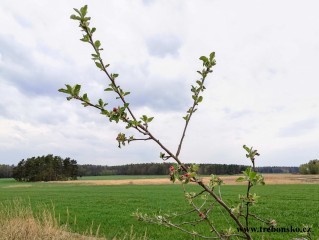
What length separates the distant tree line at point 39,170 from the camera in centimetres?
11738

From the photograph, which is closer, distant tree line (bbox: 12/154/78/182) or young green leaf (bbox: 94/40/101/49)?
young green leaf (bbox: 94/40/101/49)

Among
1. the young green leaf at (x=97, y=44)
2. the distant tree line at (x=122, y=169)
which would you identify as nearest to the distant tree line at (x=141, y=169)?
the distant tree line at (x=122, y=169)

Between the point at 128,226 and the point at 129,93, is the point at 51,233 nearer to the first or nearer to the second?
the point at 129,93

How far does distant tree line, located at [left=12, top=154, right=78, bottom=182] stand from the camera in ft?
385

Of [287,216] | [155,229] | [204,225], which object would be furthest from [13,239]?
[287,216]

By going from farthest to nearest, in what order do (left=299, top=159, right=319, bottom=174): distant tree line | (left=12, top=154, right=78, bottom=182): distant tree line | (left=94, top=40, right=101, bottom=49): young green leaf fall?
(left=299, top=159, right=319, bottom=174): distant tree line
(left=12, top=154, right=78, bottom=182): distant tree line
(left=94, top=40, right=101, bottom=49): young green leaf

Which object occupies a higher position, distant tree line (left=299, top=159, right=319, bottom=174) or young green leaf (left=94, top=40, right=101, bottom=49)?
distant tree line (left=299, top=159, right=319, bottom=174)

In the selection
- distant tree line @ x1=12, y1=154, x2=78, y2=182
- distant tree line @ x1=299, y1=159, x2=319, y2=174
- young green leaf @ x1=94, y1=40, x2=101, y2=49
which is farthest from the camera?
distant tree line @ x1=299, y1=159, x2=319, y2=174

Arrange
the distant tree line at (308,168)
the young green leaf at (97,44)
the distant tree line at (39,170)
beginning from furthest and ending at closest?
the distant tree line at (308,168) < the distant tree line at (39,170) < the young green leaf at (97,44)

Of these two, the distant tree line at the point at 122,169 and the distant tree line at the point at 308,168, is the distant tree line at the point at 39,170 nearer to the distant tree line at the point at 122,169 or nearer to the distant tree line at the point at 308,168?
the distant tree line at the point at 122,169

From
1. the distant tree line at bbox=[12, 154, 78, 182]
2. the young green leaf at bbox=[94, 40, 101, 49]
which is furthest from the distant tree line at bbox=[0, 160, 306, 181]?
the young green leaf at bbox=[94, 40, 101, 49]

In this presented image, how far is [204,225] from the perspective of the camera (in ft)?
50.2

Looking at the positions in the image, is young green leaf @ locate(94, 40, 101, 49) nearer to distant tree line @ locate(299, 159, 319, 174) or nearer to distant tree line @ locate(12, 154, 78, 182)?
distant tree line @ locate(12, 154, 78, 182)

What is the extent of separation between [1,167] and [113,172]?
2333 inches
